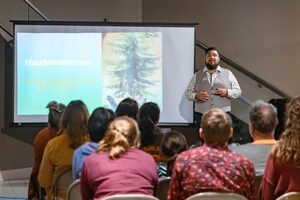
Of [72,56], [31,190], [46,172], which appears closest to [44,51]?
[72,56]

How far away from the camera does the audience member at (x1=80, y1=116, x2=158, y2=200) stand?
2.26 metres

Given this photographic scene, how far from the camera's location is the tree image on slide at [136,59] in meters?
5.64

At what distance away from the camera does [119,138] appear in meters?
2.38

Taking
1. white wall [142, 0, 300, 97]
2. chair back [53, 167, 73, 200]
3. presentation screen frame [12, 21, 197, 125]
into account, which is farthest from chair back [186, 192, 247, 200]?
white wall [142, 0, 300, 97]

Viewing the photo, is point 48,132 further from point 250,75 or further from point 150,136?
point 250,75

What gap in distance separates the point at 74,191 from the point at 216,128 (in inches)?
34.1

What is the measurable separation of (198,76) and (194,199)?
3212 millimetres

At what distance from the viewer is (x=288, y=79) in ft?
19.4

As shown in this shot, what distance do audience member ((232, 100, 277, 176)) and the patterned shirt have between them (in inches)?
15.2

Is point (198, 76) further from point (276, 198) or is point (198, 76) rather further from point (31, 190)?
point (276, 198)

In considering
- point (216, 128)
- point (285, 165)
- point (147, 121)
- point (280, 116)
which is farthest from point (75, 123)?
point (280, 116)

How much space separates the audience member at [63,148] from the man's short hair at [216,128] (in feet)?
3.38

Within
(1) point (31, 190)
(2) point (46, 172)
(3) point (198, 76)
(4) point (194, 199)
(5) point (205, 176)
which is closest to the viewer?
(4) point (194, 199)

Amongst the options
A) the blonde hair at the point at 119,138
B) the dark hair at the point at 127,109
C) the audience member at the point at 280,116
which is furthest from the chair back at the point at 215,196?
the dark hair at the point at 127,109
